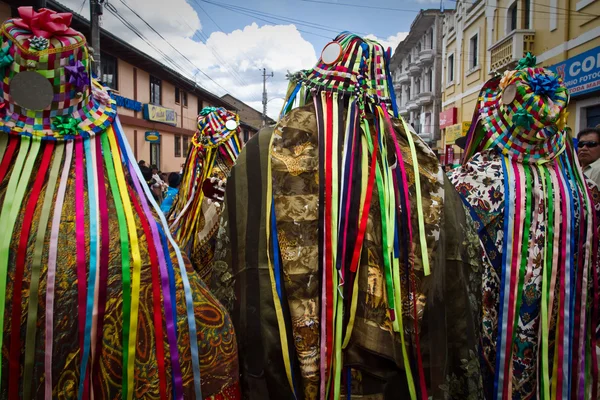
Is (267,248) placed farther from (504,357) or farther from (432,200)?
(504,357)

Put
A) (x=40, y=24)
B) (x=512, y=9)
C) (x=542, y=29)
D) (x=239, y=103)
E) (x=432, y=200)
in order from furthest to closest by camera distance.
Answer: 1. (x=239, y=103)
2. (x=512, y=9)
3. (x=542, y=29)
4. (x=432, y=200)
5. (x=40, y=24)

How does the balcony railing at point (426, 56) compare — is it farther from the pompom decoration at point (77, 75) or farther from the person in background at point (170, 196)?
the pompom decoration at point (77, 75)

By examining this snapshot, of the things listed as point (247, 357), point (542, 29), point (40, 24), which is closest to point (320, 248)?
point (247, 357)

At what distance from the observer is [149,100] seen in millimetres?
18547

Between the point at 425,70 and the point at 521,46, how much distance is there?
60.3 ft

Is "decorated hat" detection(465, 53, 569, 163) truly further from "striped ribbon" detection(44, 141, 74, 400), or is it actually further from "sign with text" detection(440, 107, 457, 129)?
"sign with text" detection(440, 107, 457, 129)

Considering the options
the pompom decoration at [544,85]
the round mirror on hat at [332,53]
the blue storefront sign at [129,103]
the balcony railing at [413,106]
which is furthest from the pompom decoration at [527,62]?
the balcony railing at [413,106]

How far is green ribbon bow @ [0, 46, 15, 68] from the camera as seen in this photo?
37.9 inches

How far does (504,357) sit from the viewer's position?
1.86 m

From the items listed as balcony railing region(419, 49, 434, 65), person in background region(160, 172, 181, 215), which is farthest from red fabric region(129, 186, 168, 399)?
balcony railing region(419, 49, 434, 65)

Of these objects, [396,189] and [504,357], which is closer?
[396,189]

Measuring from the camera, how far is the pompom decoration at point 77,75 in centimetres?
102

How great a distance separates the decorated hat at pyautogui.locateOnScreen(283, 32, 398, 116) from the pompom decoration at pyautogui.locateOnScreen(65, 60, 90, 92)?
30.0 inches

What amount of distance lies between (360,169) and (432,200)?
27cm
